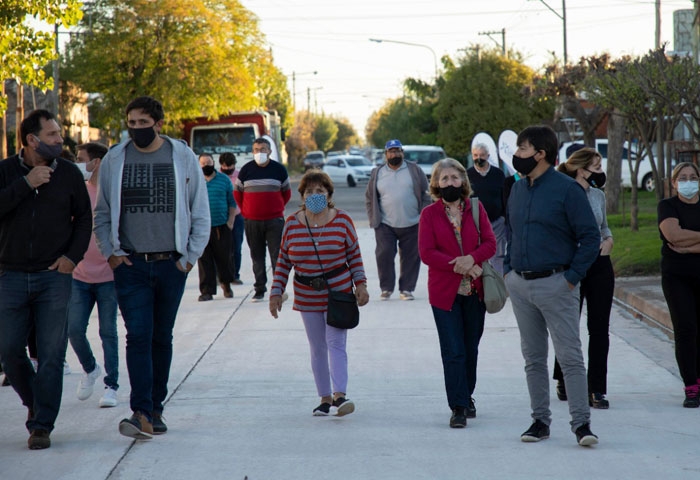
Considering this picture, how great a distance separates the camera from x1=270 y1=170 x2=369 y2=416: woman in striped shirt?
7.14m

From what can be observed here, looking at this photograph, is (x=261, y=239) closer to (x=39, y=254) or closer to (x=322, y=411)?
(x=322, y=411)

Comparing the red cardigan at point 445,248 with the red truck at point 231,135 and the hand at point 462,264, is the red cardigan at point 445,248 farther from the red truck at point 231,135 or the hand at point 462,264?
the red truck at point 231,135

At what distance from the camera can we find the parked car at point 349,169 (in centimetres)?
5522

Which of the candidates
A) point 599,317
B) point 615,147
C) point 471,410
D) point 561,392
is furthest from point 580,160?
point 615,147

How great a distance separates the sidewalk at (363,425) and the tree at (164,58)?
27264 millimetres

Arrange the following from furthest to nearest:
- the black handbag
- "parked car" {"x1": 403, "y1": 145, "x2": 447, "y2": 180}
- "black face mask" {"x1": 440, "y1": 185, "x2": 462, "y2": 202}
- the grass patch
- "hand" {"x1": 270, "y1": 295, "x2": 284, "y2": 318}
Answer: "parked car" {"x1": 403, "y1": 145, "x2": 447, "y2": 180}, the grass patch, "hand" {"x1": 270, "y1": 295, "x2": 284, "y2": 318}, the black handbag, "black face mask" {"x1": 440, "y1": 185, "x2": 462, "y2": 202}

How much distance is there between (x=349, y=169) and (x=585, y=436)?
163 feet

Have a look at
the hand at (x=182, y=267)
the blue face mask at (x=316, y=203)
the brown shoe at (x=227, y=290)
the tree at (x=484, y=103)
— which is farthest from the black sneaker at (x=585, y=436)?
the tree at (x=484, y=103)

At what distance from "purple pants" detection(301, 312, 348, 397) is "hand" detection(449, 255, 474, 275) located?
3.02 ft

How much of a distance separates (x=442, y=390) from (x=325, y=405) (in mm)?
1134

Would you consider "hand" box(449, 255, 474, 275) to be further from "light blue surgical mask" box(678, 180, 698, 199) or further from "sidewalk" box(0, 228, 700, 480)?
"light blue surgical mask" box(678, 180, 698, 199)

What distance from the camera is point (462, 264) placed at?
6762 mm

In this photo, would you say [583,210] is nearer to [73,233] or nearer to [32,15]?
[73,233]

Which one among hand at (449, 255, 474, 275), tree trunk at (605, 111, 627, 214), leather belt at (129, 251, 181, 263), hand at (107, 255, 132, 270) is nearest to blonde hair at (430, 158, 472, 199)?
hand at (449, 255, 474, 275)
